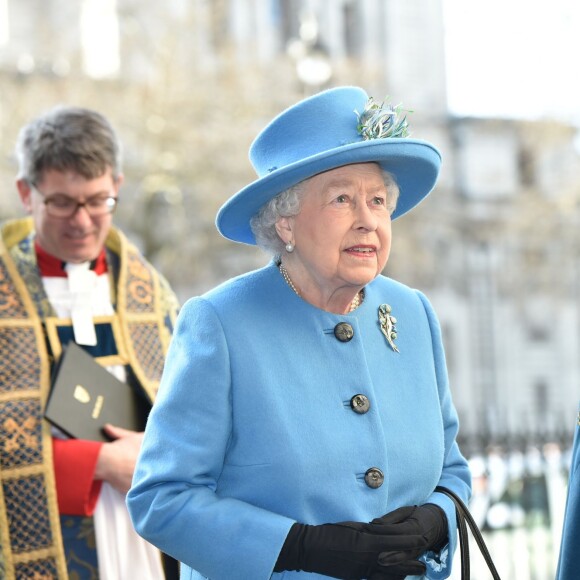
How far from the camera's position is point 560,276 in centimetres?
2820

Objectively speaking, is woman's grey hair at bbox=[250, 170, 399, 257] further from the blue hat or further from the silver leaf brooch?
the silver leaf brooch

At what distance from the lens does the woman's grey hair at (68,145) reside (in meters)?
4.00

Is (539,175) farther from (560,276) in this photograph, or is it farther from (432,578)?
(432,578)

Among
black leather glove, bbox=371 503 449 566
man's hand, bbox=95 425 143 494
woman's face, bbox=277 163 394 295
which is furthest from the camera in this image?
man's hand, bbox=95 425 143 494

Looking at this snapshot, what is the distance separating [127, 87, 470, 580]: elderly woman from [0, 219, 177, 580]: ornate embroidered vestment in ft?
3.20

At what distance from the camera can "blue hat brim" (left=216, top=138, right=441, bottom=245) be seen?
283cm

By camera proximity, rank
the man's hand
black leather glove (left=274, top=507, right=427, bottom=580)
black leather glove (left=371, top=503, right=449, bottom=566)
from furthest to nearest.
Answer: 1. the man's hand
2. black leather glove (left=371, top=503, right=449, bottom=566)
3. black leather glove (left=274, top=507, right=427, bottom=580)

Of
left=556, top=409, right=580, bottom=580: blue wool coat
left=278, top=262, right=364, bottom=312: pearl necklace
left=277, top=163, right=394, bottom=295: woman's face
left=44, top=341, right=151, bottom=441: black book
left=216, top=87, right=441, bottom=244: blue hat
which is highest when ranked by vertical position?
left=216, top=87, right=441, bottom=244: blue hat

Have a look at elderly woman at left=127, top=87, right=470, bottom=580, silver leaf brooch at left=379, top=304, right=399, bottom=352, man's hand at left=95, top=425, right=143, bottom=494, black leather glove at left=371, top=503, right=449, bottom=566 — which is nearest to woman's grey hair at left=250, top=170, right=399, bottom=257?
elderly woman at left=127, top=87, right=470, bottom=580

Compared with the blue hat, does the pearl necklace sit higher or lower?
lower

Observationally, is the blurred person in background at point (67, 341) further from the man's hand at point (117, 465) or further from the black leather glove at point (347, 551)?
the black leather glove at point (347, 551)

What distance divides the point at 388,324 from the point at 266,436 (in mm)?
505

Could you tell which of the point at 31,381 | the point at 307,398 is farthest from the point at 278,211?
the point at 31,381

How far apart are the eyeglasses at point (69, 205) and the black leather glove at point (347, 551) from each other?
166 centimetres
